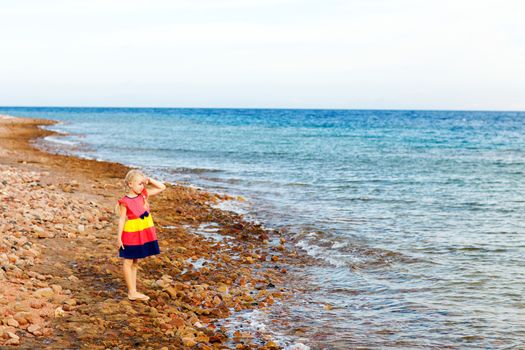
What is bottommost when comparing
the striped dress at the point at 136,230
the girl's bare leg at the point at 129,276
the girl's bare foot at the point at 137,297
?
the girl's bare foot at the point at 137,297

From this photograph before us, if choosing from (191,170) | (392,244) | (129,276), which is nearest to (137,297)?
(129,276)

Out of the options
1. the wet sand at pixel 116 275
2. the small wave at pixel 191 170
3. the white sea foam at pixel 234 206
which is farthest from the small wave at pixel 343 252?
the small wave at pixel 191 170

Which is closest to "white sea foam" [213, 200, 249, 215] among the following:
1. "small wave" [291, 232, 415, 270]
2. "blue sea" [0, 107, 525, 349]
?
"blue sea" [0, 107, 525, 349]

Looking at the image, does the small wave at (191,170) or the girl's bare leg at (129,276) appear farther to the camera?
the small wave at (191,170)

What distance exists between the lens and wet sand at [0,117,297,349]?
287 inches

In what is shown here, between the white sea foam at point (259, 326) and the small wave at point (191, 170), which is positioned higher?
the small wave at point (191, 170)

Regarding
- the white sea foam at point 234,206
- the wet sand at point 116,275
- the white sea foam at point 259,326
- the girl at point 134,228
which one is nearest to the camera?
the wet sand at point 116,275

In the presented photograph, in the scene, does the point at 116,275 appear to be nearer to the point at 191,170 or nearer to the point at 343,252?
the point at 343,252

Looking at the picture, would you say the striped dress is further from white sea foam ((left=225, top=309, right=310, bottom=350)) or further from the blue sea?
the blue sea

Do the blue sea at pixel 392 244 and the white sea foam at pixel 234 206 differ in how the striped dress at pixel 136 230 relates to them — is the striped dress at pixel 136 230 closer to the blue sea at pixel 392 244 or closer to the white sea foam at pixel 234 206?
the blue sea at pixel 392 244

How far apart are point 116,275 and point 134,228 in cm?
161

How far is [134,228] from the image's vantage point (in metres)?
8.51

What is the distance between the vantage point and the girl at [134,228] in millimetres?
8375

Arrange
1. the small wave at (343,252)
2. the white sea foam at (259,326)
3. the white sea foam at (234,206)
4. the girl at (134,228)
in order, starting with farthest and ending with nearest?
the white sea foam at (234,206) → the small wave at (343,252) → the girl at (134,228) → the white sea foam at (259,326)
